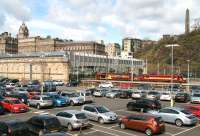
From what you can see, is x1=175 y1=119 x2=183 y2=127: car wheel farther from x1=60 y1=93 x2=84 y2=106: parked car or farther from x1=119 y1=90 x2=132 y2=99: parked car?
x1=119 y1=90 x2=132 y2=99: parked car

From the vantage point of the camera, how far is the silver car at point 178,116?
100ft

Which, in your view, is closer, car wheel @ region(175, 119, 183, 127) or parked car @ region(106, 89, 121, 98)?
car wheel @ region(175, 119, 183, 127)

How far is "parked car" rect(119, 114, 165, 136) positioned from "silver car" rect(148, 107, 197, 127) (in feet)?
13.1

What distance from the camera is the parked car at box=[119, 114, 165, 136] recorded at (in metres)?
26.5

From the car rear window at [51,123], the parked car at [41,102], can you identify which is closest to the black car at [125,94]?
the parked car at [41,102]

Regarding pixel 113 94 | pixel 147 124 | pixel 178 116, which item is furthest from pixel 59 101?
pixel 147 124

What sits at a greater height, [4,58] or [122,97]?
[4,58]

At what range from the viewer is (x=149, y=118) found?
1059 inches

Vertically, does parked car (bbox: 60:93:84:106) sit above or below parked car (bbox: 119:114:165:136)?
above

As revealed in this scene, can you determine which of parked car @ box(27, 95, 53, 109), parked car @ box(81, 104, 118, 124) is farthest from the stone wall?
parked car @ box(81, 104, 118, 124)

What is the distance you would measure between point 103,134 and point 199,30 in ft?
531

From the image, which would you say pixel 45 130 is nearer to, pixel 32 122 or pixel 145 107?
pixel 32 122

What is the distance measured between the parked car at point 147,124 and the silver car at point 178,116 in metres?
3.98

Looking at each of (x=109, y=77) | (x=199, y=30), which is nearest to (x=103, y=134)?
(x=109, y=77)
